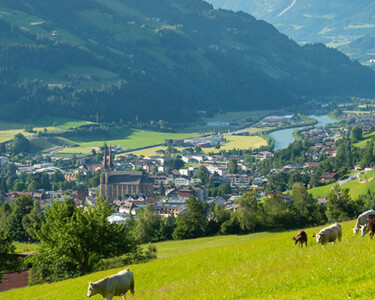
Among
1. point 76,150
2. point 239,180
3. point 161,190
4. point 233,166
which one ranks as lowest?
point 161,190

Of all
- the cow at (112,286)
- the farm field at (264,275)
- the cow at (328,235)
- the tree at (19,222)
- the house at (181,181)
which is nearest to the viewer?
the farm field at (264,275)

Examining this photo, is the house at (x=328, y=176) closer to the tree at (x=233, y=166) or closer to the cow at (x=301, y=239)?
the tree at (x=233, y=166)

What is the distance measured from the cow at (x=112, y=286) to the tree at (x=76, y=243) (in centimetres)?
1426

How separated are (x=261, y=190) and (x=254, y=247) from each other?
9452 centimetres

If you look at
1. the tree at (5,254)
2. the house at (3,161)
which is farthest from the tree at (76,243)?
the house at (3,161)

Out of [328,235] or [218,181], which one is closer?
[328,235]

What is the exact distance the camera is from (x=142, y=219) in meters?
71.1

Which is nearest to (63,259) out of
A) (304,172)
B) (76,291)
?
(76,291)

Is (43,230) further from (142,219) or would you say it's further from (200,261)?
(142,219)

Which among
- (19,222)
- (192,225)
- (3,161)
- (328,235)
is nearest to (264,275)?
(328,235)

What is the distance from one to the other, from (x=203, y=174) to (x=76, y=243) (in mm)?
106168

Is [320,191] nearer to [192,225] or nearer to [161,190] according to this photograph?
[161,190]

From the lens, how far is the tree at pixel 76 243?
3800 centimetres

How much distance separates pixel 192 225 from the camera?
218 feet
